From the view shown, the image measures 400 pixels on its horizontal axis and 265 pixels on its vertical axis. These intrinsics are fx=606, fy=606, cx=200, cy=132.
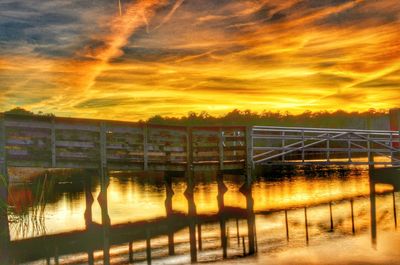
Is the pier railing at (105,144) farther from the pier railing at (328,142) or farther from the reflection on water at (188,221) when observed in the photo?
the pier railing at (328,142)

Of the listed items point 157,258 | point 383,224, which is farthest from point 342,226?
point 157,258

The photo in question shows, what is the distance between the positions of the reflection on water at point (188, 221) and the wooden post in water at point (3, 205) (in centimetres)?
20

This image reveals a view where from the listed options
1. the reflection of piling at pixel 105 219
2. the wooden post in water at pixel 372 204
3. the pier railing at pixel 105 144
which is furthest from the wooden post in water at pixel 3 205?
the wooden post in water at pixel 372 204

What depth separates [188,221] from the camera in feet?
57.1

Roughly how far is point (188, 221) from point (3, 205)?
510 centimetres

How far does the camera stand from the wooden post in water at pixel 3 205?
43.3 ft

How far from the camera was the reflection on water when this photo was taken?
42.0 feet

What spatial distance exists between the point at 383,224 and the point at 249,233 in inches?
140

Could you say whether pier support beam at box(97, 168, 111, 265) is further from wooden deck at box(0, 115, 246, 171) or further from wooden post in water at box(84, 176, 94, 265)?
wooden deck at box(0, 115, 246, 171)

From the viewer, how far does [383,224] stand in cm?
1560

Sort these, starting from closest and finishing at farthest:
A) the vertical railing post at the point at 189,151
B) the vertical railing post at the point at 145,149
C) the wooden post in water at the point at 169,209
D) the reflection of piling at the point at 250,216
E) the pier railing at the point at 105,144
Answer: the wooden post in water at the point at 169,209 → the reflection of piling at the point at 250,216 → the pier railing at the point at 105,144 → the vertical railing post at the point at 145,149 → the vertical railing post at the point at 189,151

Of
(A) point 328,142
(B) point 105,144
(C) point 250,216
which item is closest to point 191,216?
(C) point 250,216

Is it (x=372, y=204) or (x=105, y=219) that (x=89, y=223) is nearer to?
(x=105, y=219)

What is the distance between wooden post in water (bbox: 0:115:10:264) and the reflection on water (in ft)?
0.66
